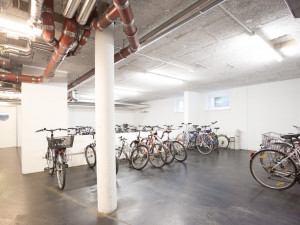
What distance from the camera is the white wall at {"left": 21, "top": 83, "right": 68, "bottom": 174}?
383 centimetres

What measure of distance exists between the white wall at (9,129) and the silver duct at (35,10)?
9.03 metres

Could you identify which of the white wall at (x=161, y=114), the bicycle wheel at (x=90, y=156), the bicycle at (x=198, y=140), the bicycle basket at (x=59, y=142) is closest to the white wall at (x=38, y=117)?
the bicycle wheel at (x=90, y=156)

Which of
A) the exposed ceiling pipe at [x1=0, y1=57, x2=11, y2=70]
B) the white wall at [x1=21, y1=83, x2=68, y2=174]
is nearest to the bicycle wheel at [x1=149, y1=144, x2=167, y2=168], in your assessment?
the white wall at [x1=21, y1=83, x2=68, y2=174]

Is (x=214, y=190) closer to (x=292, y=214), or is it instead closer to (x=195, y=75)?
(x=292, y=214)

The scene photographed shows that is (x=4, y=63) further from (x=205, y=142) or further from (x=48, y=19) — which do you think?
(x=205, y=142)

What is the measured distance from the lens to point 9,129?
8.20 meters

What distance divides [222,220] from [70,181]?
286cm

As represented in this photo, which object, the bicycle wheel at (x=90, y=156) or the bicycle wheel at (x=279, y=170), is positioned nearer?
the bicycle wheel at (x=279, y=170)

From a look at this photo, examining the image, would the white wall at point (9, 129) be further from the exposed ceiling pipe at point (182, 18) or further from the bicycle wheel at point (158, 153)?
the exposed ceiling pipe at point (182, 18)

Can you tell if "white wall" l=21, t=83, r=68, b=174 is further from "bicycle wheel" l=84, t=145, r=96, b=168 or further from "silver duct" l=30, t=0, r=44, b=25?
"silver duct" l=30, t=0, r=44, b=25

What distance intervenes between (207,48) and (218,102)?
514 centimetres

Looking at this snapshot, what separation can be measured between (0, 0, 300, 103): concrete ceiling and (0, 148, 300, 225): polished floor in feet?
8.64

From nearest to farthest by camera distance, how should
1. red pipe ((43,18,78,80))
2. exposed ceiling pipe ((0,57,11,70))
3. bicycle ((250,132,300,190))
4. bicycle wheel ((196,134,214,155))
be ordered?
red pipe ((43,18,78,80))
bicycle ((250,132,300,190))
exposed ceiling pipe ((0,57,11,70))
bicycle wheel ((196,134,214,155))

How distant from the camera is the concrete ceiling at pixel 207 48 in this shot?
2025 millimetres
